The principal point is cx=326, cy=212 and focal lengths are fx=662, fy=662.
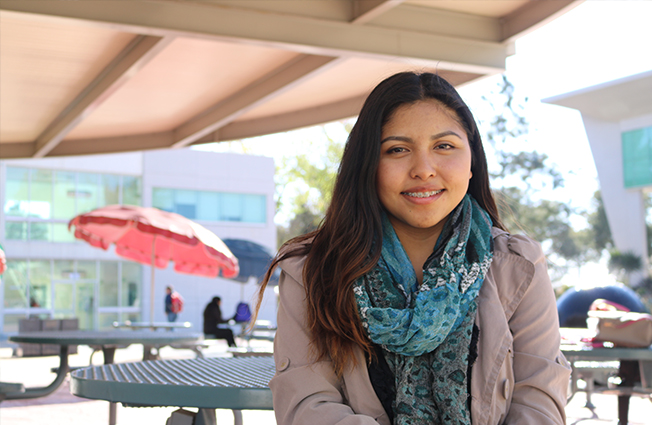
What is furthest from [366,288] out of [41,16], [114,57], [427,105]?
[114,57]

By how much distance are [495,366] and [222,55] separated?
18.9ft

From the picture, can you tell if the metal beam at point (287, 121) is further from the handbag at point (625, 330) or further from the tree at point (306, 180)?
the tree at point (306, 180)

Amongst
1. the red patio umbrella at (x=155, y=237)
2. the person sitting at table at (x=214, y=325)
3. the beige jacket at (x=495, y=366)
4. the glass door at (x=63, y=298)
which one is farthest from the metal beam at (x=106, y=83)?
the glass door at (x=63, y=298)

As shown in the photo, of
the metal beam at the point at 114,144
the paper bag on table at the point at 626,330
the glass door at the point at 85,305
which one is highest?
the metal beam at the point at 114,144

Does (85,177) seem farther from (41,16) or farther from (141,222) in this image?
(41,16)

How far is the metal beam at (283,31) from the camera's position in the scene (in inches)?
197

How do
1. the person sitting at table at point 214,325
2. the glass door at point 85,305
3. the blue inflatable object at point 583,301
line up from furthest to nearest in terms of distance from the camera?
the glass door at point 85,305
the person sitting at table at point 214,325
the blue inflatable object at point 583,301

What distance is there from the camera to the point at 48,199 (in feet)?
88.0

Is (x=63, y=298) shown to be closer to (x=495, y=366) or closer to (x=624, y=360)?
(x=624, y=360)

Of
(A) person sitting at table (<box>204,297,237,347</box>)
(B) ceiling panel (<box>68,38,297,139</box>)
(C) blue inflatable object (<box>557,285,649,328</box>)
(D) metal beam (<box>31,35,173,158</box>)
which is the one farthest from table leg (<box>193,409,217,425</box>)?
(A) person sitting at table (<box>204,297,237,347</box>)

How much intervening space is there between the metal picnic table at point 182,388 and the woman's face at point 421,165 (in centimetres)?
69

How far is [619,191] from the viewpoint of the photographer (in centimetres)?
2531

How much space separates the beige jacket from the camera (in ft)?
5.22

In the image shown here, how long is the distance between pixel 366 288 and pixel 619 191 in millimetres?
26123
